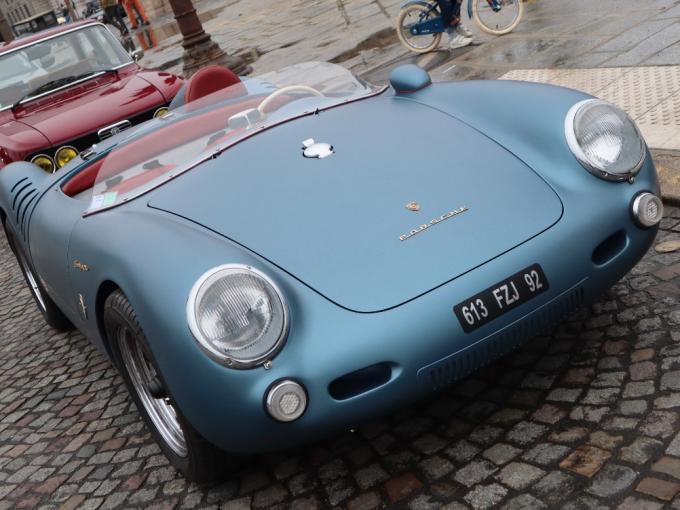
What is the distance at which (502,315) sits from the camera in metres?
2.46

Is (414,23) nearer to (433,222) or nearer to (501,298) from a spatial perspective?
(433,222)

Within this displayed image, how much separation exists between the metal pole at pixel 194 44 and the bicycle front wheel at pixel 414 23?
3.47 m

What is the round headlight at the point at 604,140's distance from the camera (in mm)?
2834

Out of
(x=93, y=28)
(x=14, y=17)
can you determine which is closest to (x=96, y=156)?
(x=93, y=28)

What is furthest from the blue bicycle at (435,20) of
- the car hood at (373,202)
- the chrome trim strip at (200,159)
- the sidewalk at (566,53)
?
the car hood at (373,202)

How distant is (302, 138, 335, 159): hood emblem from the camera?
3094mm

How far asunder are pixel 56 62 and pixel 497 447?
5.98 m

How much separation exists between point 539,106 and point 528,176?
38 cm

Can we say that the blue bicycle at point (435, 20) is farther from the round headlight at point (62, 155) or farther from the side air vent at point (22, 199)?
the side air vent at point (22, 199)

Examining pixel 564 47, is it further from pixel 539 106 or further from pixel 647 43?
pixel 539 106

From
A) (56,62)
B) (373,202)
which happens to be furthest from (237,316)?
(56,62)

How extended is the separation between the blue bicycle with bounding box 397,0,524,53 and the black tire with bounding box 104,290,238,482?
20.6 ft

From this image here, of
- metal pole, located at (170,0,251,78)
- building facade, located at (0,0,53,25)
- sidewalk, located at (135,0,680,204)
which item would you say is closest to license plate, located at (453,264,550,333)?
sidewalk, located at (135,0,680,204)

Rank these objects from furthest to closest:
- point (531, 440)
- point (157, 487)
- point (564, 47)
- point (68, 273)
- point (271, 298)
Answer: point (564, 47) < point (68, 273) < point (157, 487) < point (531, 440) < point (271, 298)
